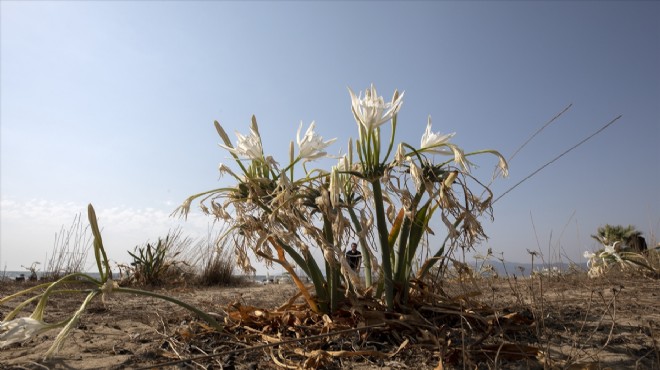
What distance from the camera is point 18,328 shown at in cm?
131

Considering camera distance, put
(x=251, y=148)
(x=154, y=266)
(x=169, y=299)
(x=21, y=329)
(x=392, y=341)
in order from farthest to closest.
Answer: (x=154, y=266)
(x=251, y=148)
(x=392, y=341)
(x=169, y=299)
(x=21, y=329)

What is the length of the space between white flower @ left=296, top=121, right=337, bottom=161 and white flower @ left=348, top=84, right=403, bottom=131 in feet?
0.81

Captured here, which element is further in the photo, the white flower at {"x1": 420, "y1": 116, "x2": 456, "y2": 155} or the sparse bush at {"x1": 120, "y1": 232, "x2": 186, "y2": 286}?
the sparse bush at {"x1": 120, "y1": 232, "x2": 186, "y2": 286}

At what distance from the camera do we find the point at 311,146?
1.91 meters

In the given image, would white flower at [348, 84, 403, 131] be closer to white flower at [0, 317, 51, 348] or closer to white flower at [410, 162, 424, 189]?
white flower at [410, 162, 424, 189]

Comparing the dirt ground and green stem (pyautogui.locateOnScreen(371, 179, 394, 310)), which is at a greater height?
green stem (pyautogui.locateOnScreen(371, 179, 394, 310))

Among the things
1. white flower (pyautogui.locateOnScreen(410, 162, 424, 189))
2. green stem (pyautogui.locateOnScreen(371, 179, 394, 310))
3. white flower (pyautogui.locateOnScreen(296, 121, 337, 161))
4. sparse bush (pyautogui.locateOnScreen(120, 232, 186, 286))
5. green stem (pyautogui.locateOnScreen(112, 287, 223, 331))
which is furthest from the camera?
sparse bush (pyautogui.locateOnScreen(120, 232, 186, 286))

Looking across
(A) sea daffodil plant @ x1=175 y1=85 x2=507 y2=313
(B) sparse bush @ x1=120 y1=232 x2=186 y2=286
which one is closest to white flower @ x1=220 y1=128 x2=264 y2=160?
(A) sea daffodil plant @ x1=175 y1=85 x2=507 y2=313

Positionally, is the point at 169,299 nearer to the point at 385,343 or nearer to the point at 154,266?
the point at 385,343

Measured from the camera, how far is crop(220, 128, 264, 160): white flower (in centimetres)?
184

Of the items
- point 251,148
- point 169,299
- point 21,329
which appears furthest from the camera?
point 251,148

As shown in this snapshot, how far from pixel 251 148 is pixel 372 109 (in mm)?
542

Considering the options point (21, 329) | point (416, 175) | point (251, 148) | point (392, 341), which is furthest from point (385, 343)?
point (21, 329)

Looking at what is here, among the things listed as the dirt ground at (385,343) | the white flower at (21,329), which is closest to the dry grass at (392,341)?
the dirt ground at (385,343)
